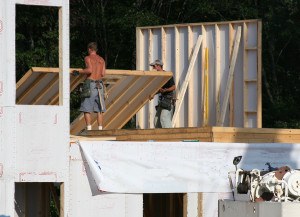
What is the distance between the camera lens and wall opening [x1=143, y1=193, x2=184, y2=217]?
2448 cm

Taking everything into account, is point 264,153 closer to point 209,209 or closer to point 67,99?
point 209,209

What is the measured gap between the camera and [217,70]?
28125mm

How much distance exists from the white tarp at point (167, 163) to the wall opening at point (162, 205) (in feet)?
8.06

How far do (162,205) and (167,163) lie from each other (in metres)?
3.45

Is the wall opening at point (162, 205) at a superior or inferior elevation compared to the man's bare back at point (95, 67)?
inferior

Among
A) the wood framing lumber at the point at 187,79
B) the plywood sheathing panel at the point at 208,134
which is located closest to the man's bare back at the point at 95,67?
the plywood sheathing panel at the point at 208,134

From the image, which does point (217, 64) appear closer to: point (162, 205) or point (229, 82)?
point (229, 82)

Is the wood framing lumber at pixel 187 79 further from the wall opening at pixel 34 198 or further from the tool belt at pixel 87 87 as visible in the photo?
the wall opening at pixel 34 198

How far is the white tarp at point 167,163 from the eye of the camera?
828 inches

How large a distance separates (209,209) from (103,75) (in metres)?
3.34

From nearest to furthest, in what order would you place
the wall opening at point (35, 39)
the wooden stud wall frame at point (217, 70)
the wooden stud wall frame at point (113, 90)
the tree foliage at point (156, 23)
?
1. the wooden stud wall frame at point (113, 90)
2. the wooden stud wall frame at point (217, 70)
3. the wall opening at point (35, 39)
4. the tree foliage at point (156, 23)

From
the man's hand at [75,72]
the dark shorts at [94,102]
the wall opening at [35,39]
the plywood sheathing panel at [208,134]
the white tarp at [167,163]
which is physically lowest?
the white tarp at [167,163]

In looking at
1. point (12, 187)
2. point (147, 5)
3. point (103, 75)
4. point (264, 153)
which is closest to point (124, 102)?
point (103, 75)

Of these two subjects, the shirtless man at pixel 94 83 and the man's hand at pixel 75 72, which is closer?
the man's hand at pixel 75 72
